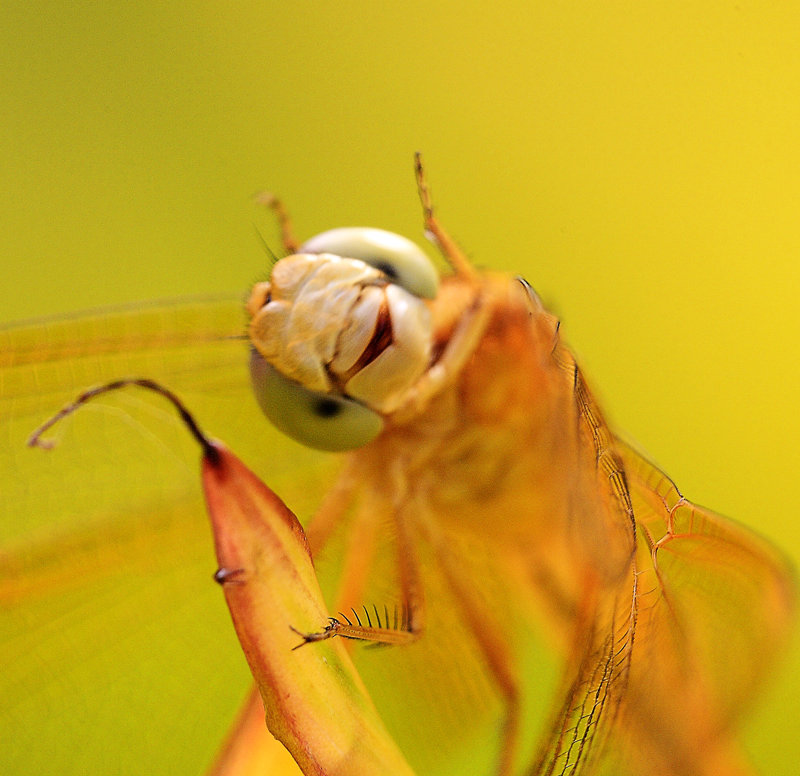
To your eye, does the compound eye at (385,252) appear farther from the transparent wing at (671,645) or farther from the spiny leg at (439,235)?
the transparent wing at (671,645)

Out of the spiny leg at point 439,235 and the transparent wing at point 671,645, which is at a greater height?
the spiny leg at point 439,235

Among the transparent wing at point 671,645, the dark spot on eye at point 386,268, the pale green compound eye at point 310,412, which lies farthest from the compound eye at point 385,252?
the transparent wing at point 671,645

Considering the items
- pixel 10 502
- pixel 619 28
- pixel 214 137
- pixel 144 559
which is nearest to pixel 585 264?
pixel 619 28

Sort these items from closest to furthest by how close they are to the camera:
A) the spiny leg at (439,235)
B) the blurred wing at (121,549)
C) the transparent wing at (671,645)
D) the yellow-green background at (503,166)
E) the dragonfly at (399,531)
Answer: the transparent wing at (671,645) < the dragonfly at (399,531) < the spiny leg at (439,235) < the blurred wing at (121,549) < the yellow-green background at (503,166)

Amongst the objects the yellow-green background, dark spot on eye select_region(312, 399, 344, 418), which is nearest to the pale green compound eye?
dark spot on eye select_region(312, 399, 344, 418)

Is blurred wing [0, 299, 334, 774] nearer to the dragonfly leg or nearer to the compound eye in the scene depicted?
the dragonfly leg

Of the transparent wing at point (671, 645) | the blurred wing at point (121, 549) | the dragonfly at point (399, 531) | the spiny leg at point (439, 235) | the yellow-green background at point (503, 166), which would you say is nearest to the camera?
the transparent wing at point (671, 645)

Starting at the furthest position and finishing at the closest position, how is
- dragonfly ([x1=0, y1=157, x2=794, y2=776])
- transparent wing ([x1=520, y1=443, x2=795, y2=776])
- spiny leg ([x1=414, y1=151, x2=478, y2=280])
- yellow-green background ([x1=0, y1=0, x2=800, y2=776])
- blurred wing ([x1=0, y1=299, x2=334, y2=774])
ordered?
1. yellow-green background ([x1=0, y1=0, x2=800, y2=776])
2. blurred wing ([x1=0, y1=299, x2=334, y2=774])
3. spiny leg ([x1=414, y1=151, x2=478, y2=280])
4. dragonfly ([x1=0, y1=157, x2=794, y2=776])
5. transparent wing ([x1=520, y1=443, x2=795, y2=776])

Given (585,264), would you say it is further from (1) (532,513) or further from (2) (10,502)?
(2) (10,502)
